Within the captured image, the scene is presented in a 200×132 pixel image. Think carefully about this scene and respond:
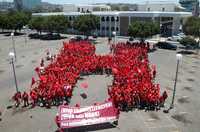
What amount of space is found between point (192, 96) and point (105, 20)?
48.2 metres

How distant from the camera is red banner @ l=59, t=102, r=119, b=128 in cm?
1686

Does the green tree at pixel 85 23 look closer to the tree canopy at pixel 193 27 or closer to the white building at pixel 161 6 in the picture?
the tree canopy at pixel 193 27

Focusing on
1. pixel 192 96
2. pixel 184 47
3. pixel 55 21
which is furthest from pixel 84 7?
pixel 192 96

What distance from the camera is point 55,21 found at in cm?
6059

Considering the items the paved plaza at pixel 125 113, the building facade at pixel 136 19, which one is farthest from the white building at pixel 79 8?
the paved plaza at pixel 125 113

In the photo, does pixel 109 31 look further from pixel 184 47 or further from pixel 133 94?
pixel 133 94

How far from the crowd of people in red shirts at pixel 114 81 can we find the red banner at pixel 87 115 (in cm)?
238

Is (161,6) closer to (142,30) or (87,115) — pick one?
(142,30)

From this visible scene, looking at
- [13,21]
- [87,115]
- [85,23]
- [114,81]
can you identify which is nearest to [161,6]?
[85,23]

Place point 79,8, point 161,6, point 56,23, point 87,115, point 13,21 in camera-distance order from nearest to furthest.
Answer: point 87,115 < point 56,23 < point 13,21 < point 161,6 < point 79,8

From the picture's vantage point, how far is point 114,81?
2539 centimetres

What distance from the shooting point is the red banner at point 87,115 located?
16859 millimetres

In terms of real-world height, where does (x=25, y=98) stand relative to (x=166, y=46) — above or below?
above

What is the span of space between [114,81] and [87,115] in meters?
8.44
